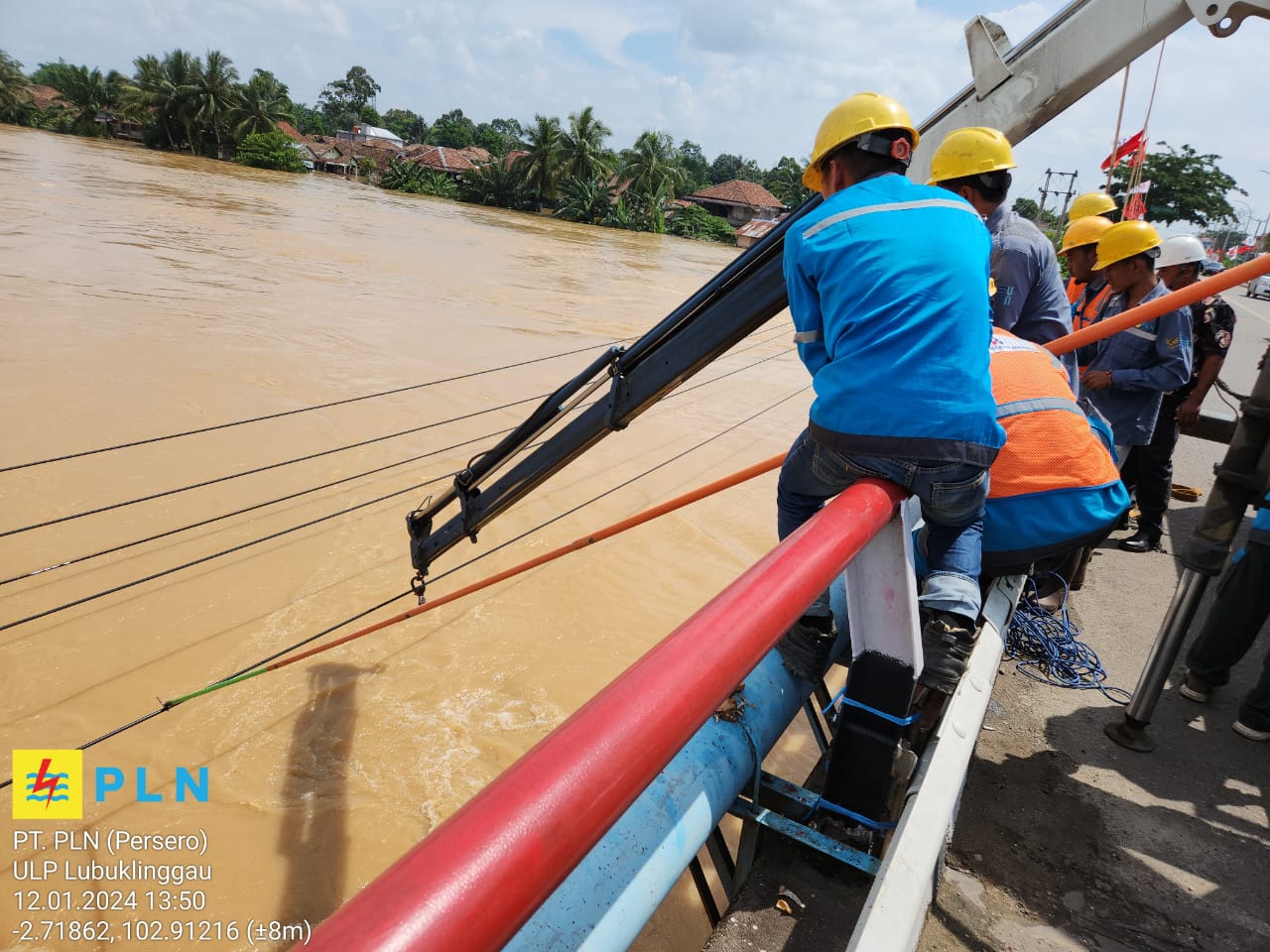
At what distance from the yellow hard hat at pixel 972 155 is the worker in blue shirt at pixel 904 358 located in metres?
0.92

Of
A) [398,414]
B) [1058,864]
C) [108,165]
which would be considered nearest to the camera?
[1058,864]

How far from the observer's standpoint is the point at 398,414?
329 inches

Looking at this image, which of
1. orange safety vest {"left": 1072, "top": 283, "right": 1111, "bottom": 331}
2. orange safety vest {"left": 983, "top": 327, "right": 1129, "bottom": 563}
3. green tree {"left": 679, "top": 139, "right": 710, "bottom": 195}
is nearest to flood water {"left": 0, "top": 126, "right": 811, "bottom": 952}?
orange safety vest {"left": 983, "top": 327, "right": 1129, "bottom": 563}

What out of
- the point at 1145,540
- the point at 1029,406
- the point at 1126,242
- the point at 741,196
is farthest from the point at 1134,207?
the point at 741,196

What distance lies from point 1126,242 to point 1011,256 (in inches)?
55.9

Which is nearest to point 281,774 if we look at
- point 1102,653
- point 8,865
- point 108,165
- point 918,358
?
point 8,865

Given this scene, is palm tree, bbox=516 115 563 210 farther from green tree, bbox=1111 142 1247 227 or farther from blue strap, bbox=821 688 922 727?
blue strap, bbox=821 688 922 727

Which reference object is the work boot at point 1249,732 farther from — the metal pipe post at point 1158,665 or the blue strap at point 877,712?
the blue strap at point 877,712

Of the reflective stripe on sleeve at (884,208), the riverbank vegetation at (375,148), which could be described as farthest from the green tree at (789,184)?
the reflective stripe on sleeve at (884,208)

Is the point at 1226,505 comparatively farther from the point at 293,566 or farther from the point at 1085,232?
the point at 293,566

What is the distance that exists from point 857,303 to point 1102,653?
2.85m

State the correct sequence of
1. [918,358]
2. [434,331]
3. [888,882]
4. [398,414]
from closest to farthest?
[888,882], [918,358], [398,414], [434,331]

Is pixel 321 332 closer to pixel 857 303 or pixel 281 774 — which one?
pixel 281 774

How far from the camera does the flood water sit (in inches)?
137
